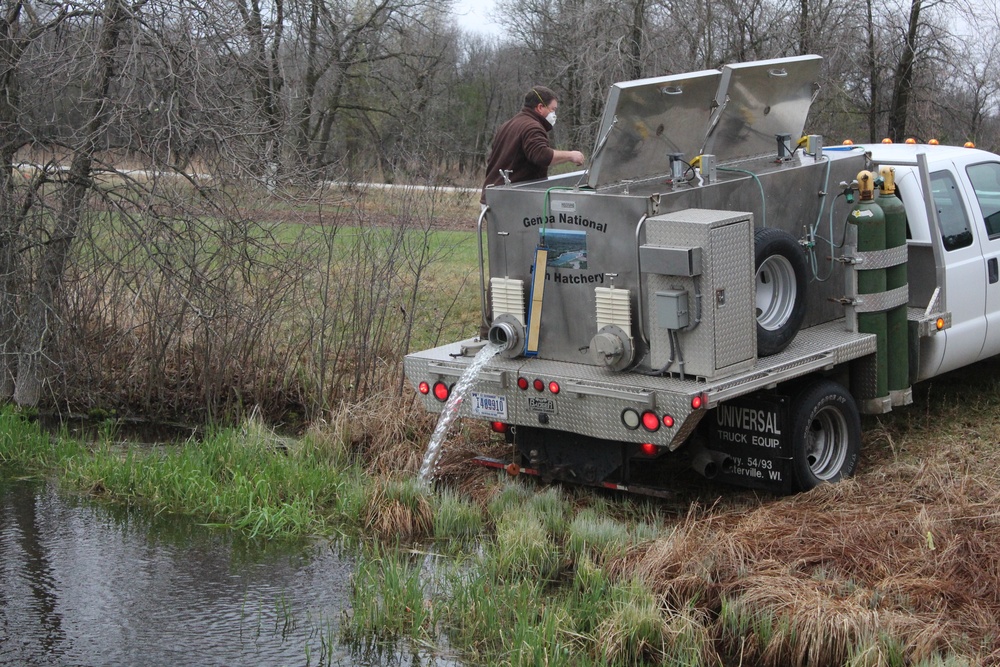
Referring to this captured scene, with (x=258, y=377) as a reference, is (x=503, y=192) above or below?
above

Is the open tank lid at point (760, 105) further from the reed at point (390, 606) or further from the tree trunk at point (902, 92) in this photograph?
the tree trunk at point (902, 92)

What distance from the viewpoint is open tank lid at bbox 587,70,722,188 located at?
7.21 meters

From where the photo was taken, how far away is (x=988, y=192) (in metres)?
8.69

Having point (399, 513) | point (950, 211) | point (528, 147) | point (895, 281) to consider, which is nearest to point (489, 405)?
point (399, 513)

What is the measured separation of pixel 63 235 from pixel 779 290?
555 cm

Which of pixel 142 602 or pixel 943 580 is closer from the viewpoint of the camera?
pixel 943 580

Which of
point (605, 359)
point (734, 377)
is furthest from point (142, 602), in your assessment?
point (734, 377)

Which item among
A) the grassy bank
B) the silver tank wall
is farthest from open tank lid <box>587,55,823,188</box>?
the grassy bank

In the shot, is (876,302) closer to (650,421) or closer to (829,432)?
(829,432)

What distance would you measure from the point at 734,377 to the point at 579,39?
14773mm

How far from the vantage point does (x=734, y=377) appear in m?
6.67

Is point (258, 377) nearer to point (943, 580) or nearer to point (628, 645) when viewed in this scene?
point (628, 645)

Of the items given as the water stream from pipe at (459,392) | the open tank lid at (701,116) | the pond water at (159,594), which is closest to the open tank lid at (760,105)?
the open tank lid at (701,116)

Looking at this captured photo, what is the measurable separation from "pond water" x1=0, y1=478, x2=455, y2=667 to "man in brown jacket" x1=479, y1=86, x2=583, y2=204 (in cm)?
302
